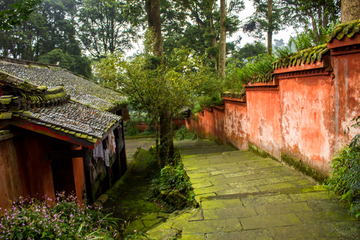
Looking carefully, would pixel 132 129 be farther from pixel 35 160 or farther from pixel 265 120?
pixel 35 160

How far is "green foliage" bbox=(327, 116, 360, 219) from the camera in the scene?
2.97 metres

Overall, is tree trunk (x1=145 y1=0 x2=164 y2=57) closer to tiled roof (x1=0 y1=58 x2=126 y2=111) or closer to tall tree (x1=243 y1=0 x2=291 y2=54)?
tiled roof (x1=0 y1=58 x2=126 y2=111)

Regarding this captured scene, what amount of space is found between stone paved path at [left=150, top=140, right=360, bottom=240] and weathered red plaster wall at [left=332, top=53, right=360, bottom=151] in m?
0.97

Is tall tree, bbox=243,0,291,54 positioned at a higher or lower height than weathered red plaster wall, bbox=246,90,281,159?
higher

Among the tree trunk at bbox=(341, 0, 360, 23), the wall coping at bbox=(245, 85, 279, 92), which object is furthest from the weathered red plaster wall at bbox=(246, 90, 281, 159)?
the tree trunk at bbox=(341, 0, 360, 23)

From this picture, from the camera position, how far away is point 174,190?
6051 mm

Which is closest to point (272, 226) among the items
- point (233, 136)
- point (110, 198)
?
point (110, 198)

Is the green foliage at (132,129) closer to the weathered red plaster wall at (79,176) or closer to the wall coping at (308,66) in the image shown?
the weathered red plaster wall at (79,176)

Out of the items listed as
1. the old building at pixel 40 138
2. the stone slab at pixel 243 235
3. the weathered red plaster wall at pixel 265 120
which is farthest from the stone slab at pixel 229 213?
the weathered red plaster wall at pixel 265 120

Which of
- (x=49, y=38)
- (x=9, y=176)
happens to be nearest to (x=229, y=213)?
A: (x=9, y=176)

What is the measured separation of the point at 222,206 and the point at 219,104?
7943 mm

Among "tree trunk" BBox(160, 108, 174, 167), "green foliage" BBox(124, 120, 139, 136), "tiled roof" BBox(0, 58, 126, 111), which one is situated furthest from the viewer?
"green foliage" BBox(124, 120, 139, 136)

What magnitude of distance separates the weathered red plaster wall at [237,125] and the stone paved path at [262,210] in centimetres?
307

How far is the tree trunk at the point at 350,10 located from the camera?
4.24 meters
